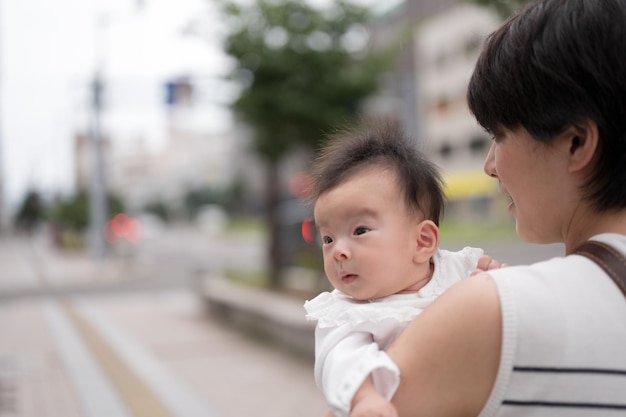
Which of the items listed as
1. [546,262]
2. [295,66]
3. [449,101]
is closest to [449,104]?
[449,101]

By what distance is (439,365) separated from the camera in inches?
39.4

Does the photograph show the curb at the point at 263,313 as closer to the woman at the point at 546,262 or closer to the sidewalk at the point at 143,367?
the sidewalk at the point at 143,367

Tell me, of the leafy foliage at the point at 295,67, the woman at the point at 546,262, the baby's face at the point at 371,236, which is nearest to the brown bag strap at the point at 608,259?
the woman at the point at 546,262

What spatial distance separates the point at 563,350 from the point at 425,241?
0.99ft

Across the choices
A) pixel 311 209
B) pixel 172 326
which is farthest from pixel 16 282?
pixel 311 209

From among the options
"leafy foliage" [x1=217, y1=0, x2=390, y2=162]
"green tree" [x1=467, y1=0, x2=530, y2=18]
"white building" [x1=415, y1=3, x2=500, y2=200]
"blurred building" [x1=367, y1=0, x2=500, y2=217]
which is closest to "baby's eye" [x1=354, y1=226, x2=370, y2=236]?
"green tree" [x1=467, y1=0, x2=530, y2=18]

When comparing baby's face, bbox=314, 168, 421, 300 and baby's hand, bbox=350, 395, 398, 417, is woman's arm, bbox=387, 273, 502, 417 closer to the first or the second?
baby's hand, bbox=350, 395, 398, 417

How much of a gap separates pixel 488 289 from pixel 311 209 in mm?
455

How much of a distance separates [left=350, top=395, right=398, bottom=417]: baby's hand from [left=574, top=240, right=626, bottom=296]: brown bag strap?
1.04ft

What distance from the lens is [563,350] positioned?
968 millimetres

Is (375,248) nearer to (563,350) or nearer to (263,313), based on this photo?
(563,350)

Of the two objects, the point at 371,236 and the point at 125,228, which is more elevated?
the point at 371,236

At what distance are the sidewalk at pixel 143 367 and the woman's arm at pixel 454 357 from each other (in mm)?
5014

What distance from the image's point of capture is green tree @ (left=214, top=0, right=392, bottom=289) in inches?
379
